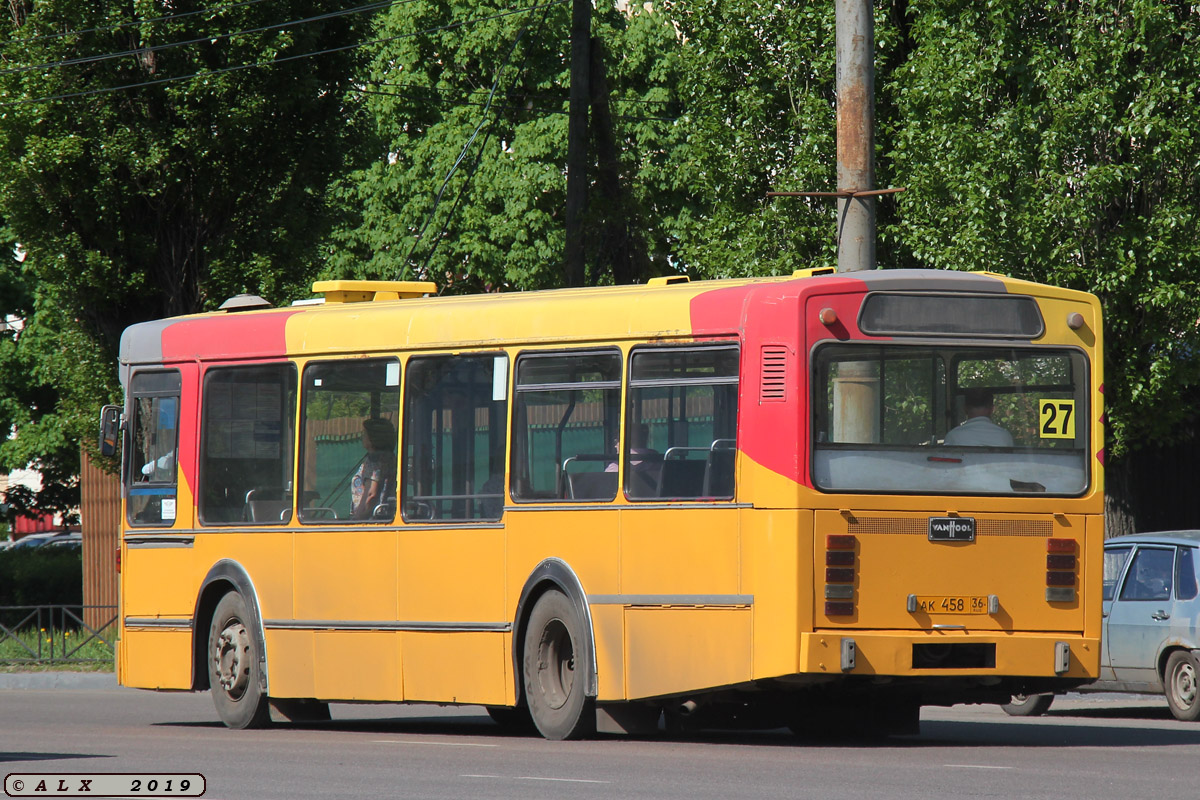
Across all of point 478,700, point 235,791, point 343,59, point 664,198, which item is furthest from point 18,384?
point 235,791

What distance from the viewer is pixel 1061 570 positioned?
12.0 meters

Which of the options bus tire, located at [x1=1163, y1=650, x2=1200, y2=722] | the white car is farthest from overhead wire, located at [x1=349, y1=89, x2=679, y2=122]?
bus tire, located at [x1=1163, y1=650, x2=1200, y2=722]

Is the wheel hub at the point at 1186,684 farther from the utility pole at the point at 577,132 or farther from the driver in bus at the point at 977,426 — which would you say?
the utility pole at the point at 577,132

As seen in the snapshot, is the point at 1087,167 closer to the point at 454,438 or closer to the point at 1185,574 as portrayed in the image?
the point at 1185,574

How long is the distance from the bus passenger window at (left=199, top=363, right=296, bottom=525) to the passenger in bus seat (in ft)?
2.53

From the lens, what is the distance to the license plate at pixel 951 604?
11570 mm

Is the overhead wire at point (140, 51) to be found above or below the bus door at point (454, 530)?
above

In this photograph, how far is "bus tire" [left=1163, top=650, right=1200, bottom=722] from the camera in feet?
50.8

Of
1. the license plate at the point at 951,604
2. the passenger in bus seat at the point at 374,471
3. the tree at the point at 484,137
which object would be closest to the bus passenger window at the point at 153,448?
the passenger in bus seat at the point at 374,471

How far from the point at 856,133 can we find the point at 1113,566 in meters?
4.60

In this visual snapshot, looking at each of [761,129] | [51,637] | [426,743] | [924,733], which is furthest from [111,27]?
[924,733]

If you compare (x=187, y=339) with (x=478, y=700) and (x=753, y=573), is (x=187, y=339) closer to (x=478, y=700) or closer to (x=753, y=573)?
(x=478, y=700)

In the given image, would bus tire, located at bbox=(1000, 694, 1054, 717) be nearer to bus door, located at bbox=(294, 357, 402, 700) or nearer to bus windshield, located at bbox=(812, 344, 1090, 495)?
bus windshield, located at bbox=(812, 344, 1090, 495)

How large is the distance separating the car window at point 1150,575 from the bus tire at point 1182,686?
552mm
